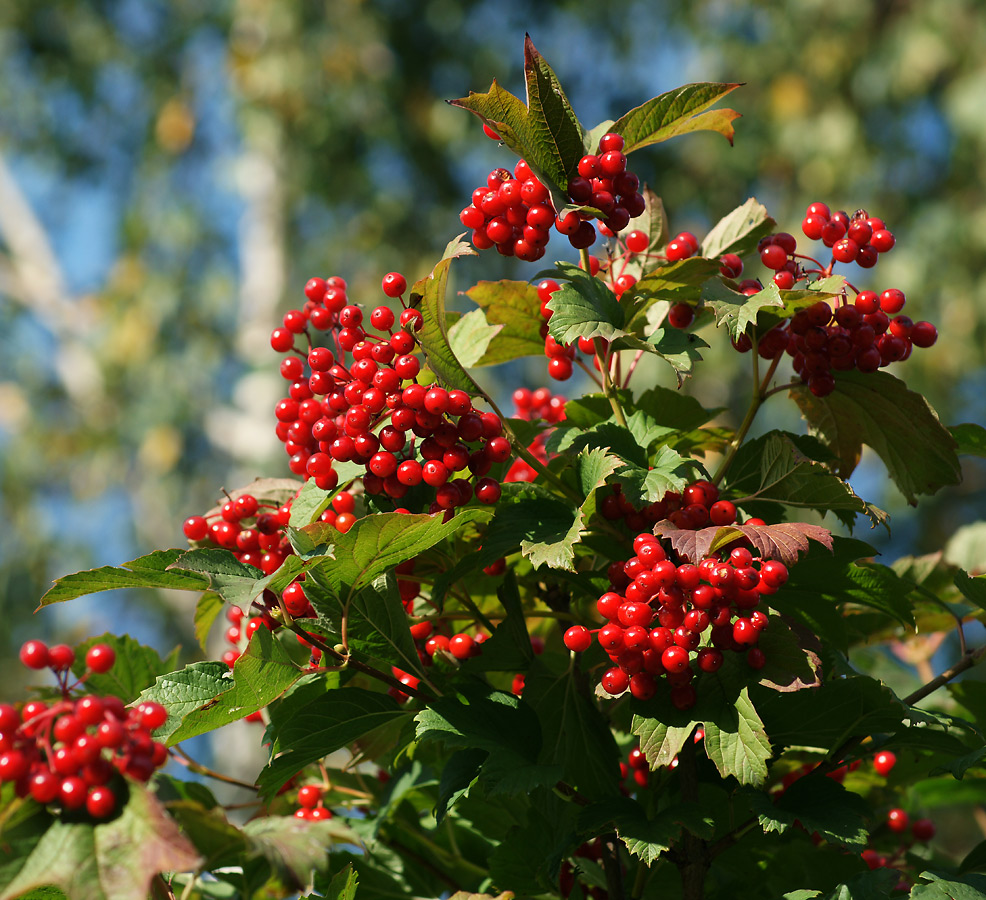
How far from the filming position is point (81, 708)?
642 mm

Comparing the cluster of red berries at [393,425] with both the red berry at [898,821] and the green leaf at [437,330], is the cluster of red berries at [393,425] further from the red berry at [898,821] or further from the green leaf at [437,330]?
the red berry at [898,821]

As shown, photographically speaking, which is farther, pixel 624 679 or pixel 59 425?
pixel 59 425

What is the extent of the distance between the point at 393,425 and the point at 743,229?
0.46 m

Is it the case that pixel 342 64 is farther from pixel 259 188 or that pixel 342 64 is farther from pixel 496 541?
pixel 496 541

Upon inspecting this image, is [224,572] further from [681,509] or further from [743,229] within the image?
[743,229]

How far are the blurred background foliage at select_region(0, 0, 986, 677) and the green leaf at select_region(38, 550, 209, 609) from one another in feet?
21.5

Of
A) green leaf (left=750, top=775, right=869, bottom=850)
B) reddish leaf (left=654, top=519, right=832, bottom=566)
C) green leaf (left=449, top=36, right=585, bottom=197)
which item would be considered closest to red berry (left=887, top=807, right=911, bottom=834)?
green leaf (left=750, top=775, right=869, bottom=850)

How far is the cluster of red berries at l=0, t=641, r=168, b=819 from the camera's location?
25.1 inches

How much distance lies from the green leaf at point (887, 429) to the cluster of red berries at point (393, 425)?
0.36 metres

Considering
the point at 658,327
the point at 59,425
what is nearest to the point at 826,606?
the point at 658,327

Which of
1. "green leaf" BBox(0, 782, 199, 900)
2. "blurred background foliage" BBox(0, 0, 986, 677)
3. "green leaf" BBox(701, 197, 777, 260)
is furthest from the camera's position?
"blurred background foliage" BBox(0, 0, 986, 677)

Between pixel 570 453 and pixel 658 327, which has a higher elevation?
pixel 658 327

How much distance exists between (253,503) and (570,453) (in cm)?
33

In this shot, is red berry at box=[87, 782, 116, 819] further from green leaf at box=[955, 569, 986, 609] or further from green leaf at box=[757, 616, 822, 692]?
green leaf at box=[955, 569, 986, 609]
